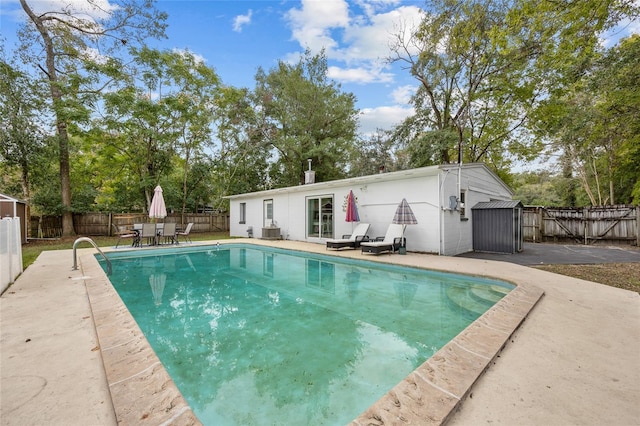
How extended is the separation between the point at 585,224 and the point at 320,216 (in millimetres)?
11568

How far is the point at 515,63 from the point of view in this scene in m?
13.2

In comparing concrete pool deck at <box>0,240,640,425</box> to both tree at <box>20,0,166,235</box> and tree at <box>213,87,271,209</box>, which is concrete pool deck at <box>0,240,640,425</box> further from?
tree at <box>213,87,271,209</box>

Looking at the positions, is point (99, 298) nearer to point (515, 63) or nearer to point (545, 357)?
point (545, 357)

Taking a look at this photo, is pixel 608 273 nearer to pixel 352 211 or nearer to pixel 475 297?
pixel 475 297

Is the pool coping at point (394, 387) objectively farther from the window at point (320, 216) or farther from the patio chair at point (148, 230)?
the window at point (320, 216)

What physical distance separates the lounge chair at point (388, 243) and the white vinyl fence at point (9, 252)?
7448mm

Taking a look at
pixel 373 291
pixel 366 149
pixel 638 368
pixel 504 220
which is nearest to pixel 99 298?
pixel 373 291

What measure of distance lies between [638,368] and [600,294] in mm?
2707

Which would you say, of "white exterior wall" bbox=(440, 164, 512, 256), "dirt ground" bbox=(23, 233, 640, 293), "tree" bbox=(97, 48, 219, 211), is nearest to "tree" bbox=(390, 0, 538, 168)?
"white exterior wall" bbox=(440, 164, 512, 256)

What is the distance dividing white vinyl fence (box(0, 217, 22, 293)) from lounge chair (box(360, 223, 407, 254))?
7448 millimetres

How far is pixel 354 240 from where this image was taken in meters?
9.51

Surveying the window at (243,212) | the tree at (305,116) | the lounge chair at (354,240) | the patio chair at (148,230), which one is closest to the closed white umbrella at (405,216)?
the lounge chair at (354,240)

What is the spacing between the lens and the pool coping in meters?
1.66

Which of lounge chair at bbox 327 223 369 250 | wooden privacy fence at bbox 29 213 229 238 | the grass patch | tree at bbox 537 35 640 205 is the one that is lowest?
the grass patch
